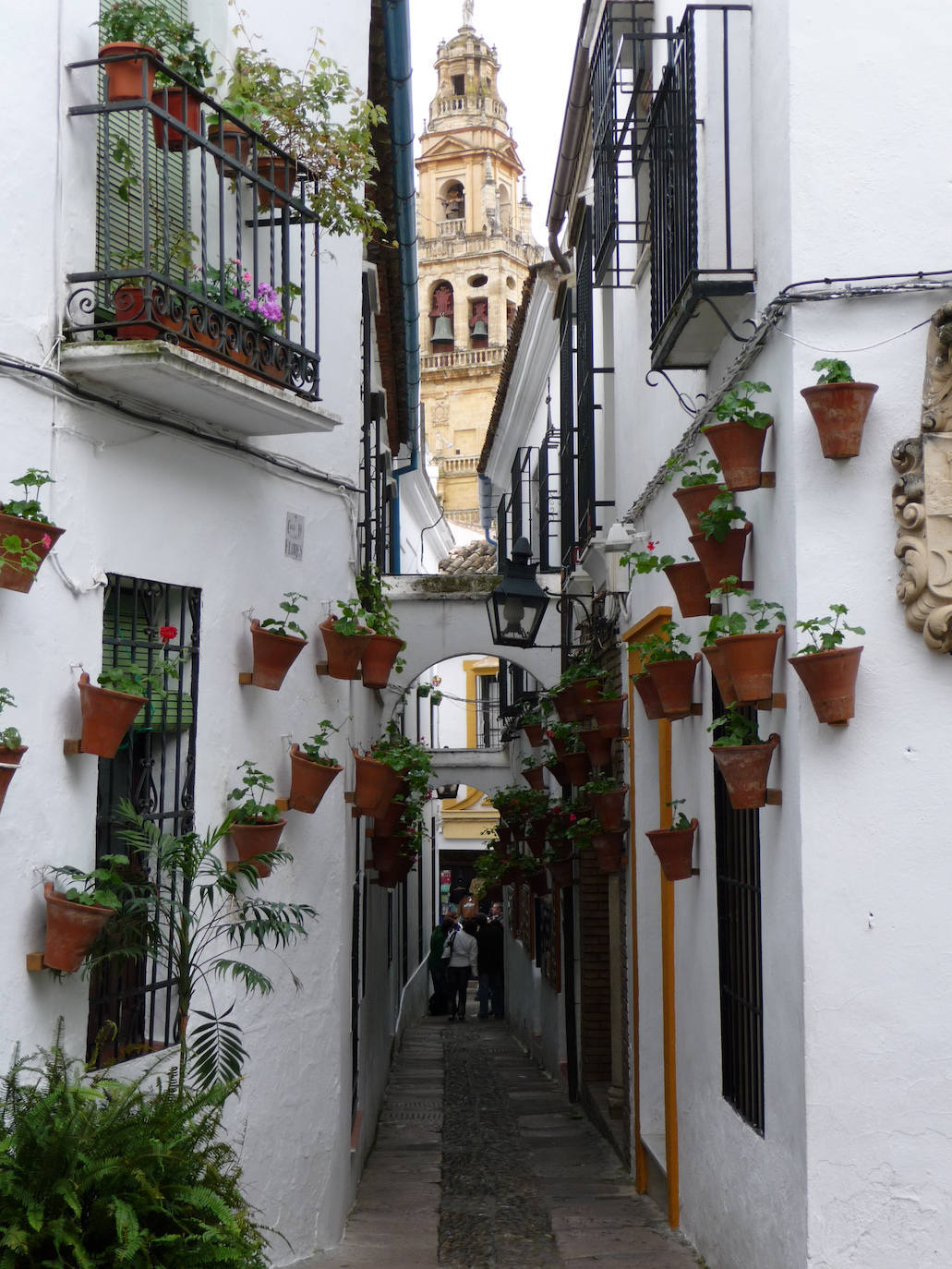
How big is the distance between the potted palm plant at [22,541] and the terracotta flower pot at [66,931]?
1137mm

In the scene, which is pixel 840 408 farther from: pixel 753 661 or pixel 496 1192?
pixel 496 1192

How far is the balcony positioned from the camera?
5414mm

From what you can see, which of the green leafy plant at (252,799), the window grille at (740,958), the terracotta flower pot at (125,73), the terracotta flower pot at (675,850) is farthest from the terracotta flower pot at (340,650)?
the terracotta flower pot at (125,73)

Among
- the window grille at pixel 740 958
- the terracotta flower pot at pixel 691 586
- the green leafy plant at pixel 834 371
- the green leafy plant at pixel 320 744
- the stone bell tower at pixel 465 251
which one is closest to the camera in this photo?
the green leafy plant at pixel 834 371

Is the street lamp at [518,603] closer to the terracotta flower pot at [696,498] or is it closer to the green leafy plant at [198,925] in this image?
the green leafy plant at [198,925]

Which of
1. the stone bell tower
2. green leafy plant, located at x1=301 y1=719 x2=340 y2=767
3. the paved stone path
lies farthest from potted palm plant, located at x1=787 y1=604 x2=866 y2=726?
the stone bell tower

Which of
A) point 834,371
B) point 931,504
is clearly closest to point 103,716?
point 834,371

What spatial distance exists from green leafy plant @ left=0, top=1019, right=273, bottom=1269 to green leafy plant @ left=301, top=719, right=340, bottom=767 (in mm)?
2280

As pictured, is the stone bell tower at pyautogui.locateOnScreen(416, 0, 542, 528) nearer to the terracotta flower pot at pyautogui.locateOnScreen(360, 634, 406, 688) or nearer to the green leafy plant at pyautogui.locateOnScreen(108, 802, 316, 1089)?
the terracotta flower pot at pyautogui.locateOnScreen(360, 634, 406, 688)

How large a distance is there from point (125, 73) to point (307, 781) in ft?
10.6

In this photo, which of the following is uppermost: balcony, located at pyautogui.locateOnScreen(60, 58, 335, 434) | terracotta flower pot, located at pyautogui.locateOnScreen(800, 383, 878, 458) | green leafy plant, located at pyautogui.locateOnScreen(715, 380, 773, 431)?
balcony, located at pyautogui.locateOnScreen(60, 58, 335, 434)

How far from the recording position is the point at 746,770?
5148mm

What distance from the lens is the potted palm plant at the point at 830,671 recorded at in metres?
4.75

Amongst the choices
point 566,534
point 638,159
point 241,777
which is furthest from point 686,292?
point 566,534
